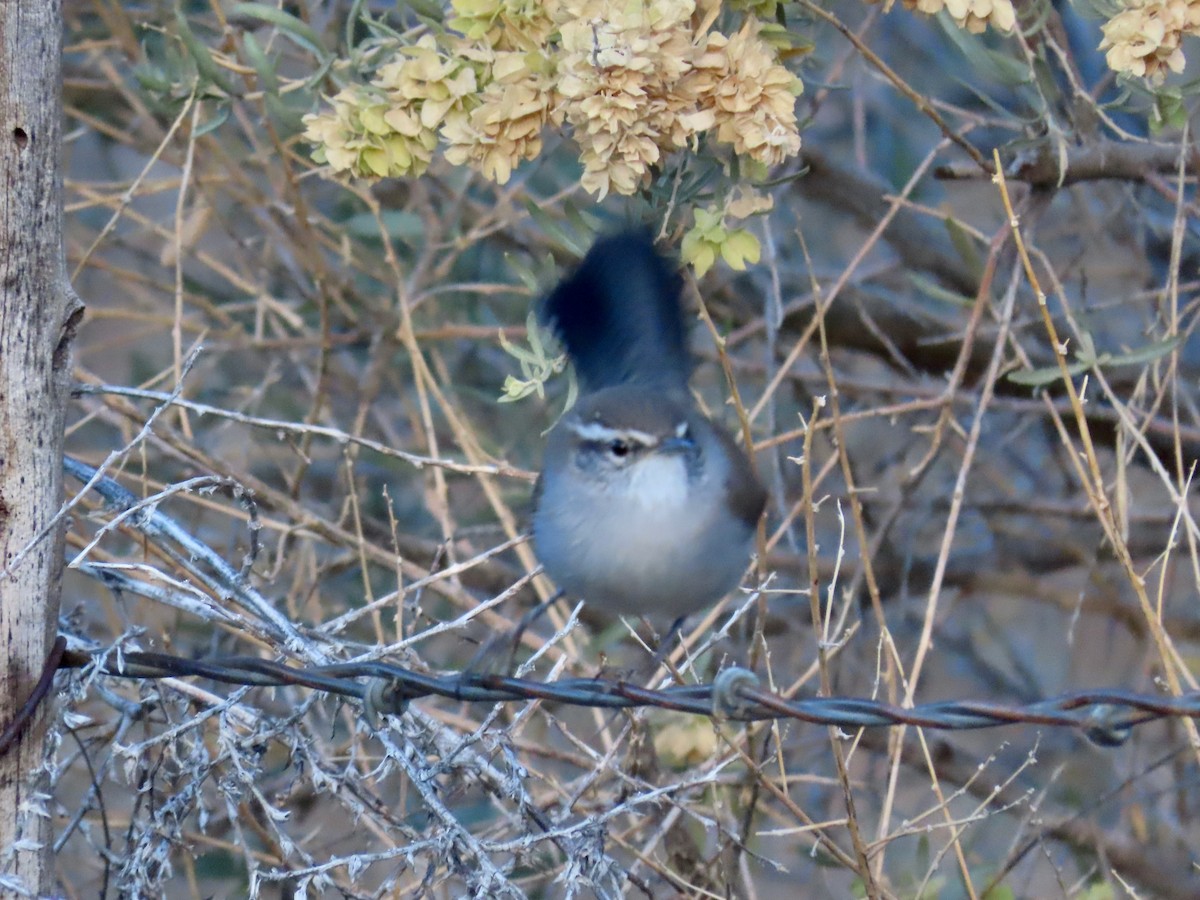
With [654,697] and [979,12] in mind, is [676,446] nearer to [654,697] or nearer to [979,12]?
[654,697]

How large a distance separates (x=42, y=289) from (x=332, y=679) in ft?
3.07

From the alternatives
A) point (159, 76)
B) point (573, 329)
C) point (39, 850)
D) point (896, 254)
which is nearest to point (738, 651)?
point (896, 254)

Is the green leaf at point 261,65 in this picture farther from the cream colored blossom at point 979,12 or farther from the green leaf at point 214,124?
the cream colored blossom at point 979,12

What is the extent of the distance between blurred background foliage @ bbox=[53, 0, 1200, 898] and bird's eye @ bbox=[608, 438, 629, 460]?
0.33 metres

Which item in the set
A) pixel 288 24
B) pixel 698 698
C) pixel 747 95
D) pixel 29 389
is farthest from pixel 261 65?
pixel 698 698

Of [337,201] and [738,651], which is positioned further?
[337,201]

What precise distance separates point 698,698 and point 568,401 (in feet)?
4.34

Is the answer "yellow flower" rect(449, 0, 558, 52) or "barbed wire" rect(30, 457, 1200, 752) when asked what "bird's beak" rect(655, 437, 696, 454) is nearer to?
"barbed wire" rect(30, 457, 1200, 752)

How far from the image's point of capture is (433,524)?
269 inches

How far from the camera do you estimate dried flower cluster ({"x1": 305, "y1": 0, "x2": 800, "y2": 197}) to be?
317 centimetres

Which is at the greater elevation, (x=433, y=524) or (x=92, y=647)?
(x=92, y=647)

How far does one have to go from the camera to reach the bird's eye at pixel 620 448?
346 centimetres

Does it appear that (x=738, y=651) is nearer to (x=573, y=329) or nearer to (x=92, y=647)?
(x=573, y=329)

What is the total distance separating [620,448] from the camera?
3.46 meters
